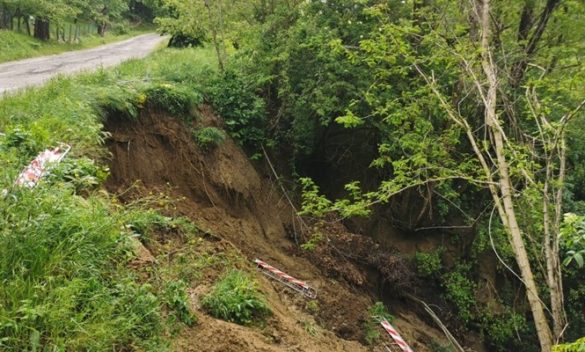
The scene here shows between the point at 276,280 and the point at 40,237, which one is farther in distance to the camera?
the point at 276,280

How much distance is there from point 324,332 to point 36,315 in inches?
155

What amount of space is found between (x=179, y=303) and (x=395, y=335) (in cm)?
430

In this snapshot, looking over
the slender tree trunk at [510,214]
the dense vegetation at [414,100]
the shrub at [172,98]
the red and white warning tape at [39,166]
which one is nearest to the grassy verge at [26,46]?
the dense vegetation at [414,100]

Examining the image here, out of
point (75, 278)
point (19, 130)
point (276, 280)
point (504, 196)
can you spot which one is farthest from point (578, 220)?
point (19, 130)

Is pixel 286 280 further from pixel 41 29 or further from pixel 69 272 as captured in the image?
pixel 41 29

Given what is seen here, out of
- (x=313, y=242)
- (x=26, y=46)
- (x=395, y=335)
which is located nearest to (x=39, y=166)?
(x=313, y=242)

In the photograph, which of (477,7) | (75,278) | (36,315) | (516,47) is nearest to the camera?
(36,315)

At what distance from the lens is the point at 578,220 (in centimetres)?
289

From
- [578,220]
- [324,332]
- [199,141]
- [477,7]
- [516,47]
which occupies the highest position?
[477,7]

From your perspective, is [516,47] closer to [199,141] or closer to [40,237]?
[199,141]

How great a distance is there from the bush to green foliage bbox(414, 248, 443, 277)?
5179 millimetres

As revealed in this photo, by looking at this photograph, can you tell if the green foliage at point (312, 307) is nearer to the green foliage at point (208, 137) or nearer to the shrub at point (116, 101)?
the green foliage at point (208, 137)

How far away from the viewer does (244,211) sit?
858cm

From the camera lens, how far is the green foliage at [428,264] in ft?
30.4
